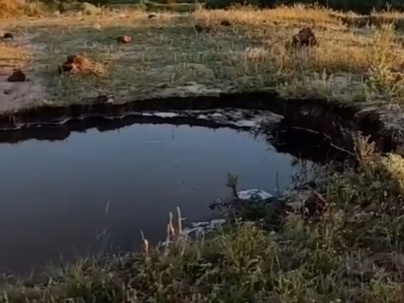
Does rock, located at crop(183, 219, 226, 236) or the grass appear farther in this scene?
rock, located at crop(183, 219, 226, 236)

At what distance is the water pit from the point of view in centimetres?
439

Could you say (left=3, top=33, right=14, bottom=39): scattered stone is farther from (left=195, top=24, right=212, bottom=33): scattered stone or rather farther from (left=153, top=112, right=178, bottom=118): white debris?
(left=153, top=112, right=178, bottom=118): white debris

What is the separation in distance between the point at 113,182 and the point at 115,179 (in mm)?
62

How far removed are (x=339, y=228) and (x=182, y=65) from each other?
4.80 metres

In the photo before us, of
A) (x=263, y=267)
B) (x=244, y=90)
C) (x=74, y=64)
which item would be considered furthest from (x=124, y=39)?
(x=263, y=267)

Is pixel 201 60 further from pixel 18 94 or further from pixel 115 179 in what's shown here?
pixel 115 179

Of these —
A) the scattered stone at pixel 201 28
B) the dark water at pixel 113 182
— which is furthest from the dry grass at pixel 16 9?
the dark water at pixel 113 182

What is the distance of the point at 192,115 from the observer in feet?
22.9

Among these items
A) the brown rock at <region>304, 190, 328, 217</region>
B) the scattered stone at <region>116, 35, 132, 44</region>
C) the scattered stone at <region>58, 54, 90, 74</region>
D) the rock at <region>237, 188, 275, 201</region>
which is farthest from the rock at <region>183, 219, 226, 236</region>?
the scattered stone at <region>116, 35, 132, 44</region>

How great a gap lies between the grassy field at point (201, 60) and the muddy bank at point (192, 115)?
0.41ft

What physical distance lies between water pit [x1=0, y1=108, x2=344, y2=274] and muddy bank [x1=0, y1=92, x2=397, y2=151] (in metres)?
0.07

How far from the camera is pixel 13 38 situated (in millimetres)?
9883

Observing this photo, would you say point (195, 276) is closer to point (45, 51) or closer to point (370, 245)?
point (370, 245)

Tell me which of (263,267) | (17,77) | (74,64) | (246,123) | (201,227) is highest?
(74,64)
